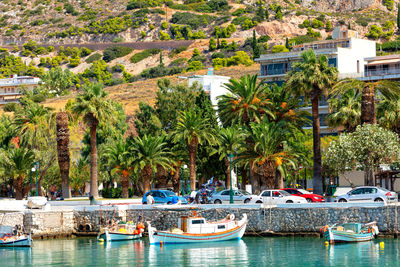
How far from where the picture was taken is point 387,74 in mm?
91812

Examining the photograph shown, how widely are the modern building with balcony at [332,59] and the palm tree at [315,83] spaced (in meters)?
30.2

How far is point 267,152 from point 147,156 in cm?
1543

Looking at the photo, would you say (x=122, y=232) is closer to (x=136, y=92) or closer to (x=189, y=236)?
(x=189, y=236)

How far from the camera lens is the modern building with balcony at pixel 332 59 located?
93062 millimetres

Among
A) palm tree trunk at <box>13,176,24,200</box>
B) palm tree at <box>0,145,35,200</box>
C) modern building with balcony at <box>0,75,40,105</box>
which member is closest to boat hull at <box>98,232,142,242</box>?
palm tree at <box>0,145,35,200</box>

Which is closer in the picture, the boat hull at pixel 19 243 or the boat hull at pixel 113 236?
the boat hull at pixel 19 243

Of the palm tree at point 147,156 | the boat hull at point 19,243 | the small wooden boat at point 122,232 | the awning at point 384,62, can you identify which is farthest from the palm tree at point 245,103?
the awning at point 384,62

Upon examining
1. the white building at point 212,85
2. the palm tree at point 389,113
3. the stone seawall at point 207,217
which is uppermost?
the white building at point 212,85

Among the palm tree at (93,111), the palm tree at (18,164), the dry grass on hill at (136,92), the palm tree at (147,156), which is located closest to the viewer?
the palm tree at (93,111)

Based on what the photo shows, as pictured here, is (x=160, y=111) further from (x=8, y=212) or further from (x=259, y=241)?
(x=259, y=241)

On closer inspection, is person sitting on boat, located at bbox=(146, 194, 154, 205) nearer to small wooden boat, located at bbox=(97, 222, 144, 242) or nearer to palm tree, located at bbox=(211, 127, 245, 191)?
small wooden boat, located at bbox=(97, 222, 144, 242)

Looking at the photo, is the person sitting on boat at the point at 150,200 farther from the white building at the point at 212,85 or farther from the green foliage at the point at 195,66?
the green foliage at the point at 195,66

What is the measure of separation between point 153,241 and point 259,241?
758 centimetres

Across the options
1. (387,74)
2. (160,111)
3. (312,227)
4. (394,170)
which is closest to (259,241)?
(312,227)
